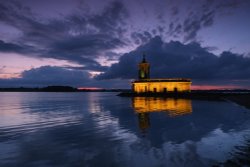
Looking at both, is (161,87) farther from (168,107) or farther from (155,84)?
(168,107)

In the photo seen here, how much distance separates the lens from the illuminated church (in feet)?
313

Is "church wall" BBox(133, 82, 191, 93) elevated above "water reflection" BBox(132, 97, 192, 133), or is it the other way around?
"church wall" BBox(133, 82, 191, 93)

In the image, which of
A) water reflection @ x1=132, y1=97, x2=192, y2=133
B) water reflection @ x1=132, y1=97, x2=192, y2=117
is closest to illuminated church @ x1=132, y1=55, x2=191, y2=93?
water reflection @ x1=132, y1=97, x2=192, y2=117

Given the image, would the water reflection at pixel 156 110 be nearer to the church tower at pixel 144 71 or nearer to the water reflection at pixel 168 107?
the water reflection at pixel 168 107

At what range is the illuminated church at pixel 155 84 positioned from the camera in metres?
95.2

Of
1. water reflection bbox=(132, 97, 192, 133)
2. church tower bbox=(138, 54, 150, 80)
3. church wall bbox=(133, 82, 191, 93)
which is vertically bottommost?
water reflection bbox=(132, 97, 192, 133)

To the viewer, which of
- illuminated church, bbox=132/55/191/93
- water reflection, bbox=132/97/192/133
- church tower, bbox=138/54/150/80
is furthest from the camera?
church tower, bbox=138/54/150/80

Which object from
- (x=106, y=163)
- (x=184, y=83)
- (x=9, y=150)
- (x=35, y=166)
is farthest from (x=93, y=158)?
(x=184, y=83)

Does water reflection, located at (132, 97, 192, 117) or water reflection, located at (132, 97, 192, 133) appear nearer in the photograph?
water reflection, located at (132, 97, 192, 133)

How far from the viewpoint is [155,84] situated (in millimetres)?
99375

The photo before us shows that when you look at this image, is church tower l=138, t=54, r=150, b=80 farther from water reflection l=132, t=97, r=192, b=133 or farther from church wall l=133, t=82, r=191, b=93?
water reflection l=132, t=97, r=192, b=133

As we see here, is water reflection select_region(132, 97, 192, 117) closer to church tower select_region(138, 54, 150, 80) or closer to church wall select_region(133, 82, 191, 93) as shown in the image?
church wall select_region(133, 82, 191, 93)

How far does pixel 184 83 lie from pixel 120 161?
8660 centimetres

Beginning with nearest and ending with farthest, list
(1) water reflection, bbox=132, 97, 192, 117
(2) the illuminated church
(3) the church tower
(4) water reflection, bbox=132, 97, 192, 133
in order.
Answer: (4) water reflection, bbox=132, 97, 192, 133 < (1) water reflection, bbox=132, 97, 192, 117 < (2) the illuminated church < (3) the church tower
